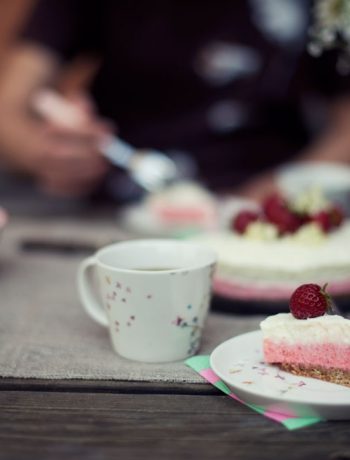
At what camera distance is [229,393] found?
2.25 ft

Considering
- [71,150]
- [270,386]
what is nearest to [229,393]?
[270,386]

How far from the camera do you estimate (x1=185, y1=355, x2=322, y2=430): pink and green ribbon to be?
2.06 ft

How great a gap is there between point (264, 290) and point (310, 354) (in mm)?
215

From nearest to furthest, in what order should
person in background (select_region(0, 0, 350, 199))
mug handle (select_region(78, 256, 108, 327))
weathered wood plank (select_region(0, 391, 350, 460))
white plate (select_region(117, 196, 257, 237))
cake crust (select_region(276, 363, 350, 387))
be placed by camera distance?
weathered wood plank (select_region(0, 391, 350, 460)) < cake crust (select_region(276, 363, 350, 387)) < mug handle (select_region(78, 256, 108, 327)) < white plate (select_region(117, 196, 257, 237)) < person in background (select_region(0, 0, 350, 199))

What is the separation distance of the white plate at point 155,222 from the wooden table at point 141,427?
2.02ft

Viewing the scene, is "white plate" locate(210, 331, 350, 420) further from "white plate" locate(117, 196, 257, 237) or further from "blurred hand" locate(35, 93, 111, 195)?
"blurred hand" locate(35, 93, 111, 195)

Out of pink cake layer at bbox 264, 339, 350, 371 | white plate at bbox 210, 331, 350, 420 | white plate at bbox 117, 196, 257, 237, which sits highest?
pink cake layer at bbox 264, 339, 350, 371

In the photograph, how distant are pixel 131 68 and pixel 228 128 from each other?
30 cm

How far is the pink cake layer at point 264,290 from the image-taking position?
91cm

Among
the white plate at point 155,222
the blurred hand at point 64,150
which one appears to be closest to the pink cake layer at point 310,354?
the white plate at point 155,222

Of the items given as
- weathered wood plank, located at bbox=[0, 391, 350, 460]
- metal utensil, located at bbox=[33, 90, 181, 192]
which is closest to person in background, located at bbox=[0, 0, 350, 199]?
metal utensil, located at bbox=[33, 90, 181, 192]

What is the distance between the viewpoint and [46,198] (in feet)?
6.34

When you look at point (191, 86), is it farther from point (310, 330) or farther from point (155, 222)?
point (310, 330)

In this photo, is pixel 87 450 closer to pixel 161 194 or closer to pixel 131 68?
pixel 161 194
